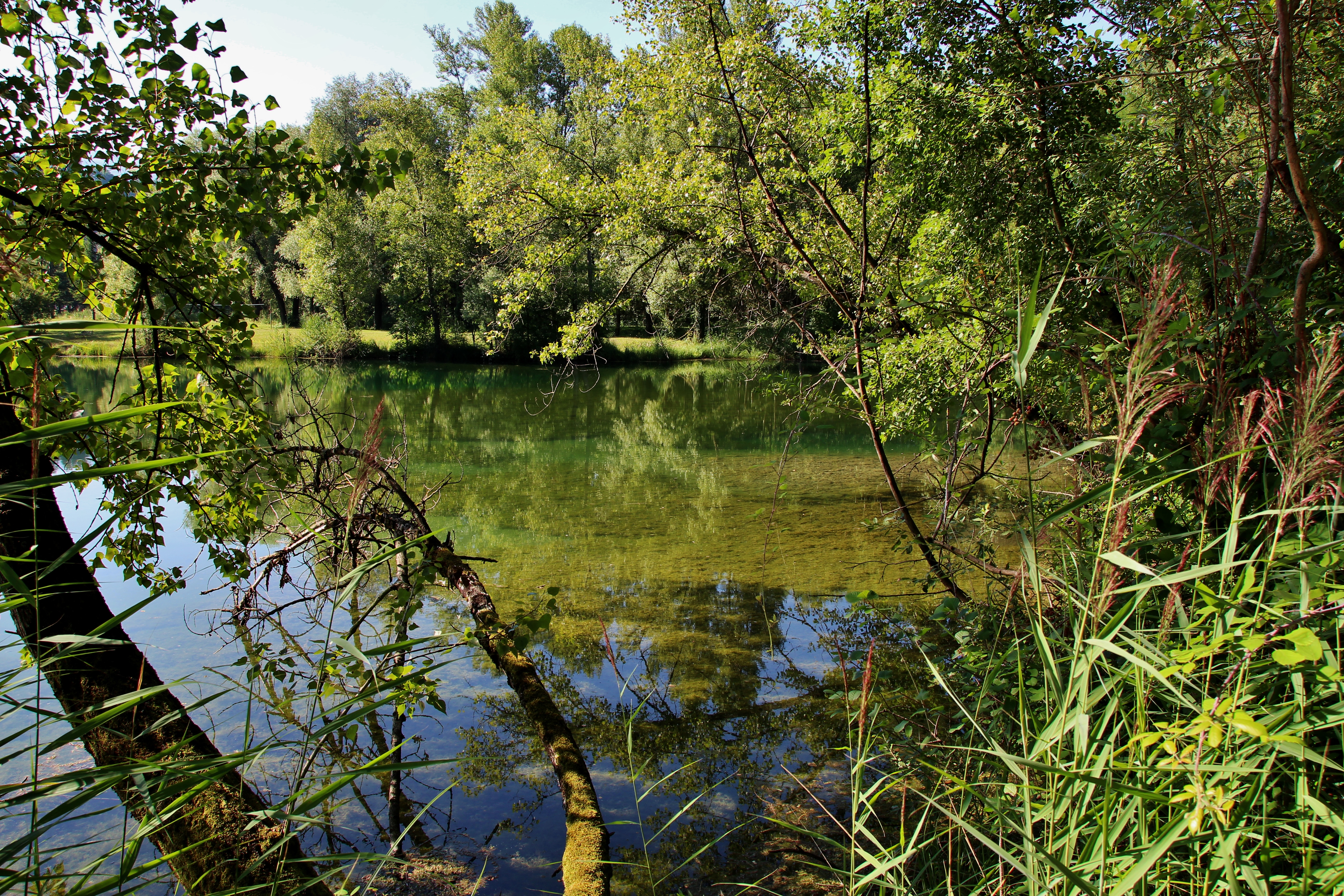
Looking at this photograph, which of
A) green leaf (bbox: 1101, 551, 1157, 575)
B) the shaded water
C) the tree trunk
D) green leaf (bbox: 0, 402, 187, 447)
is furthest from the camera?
the tree trunk

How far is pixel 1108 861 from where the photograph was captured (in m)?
1.32

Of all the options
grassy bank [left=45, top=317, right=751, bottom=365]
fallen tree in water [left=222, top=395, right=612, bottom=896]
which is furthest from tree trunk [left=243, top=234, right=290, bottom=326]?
fallen tree in water [left=222, top=395, right=612, bottom=896]

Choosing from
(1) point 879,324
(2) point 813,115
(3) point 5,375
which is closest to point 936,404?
(1) point 879,324

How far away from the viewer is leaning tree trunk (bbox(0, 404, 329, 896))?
2137 mm

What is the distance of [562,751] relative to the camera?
335 cm

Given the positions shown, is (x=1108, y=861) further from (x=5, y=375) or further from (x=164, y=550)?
(x=164, y=550)

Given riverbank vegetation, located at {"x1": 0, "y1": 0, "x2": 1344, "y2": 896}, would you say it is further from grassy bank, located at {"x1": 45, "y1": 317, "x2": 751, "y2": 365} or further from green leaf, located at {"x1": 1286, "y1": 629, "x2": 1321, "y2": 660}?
grassy bank, located at {"x1": 45, "y1": 317, "x2": 751, "y2": 365}

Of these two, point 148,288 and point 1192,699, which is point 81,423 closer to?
point 1192,699

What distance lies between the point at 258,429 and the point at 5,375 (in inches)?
42.4

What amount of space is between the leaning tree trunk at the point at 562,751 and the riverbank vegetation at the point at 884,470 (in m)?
0.03

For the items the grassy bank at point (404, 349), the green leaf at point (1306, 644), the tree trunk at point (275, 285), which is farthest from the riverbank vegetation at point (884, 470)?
the tree trunk at point (275, 285)

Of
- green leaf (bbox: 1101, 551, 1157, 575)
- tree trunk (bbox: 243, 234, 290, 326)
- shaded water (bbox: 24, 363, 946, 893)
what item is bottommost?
shaded water (bbox: 24, 363, 946, 893)

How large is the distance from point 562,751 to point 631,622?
2691 mm

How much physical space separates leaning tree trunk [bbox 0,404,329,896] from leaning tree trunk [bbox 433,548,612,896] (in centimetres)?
85
